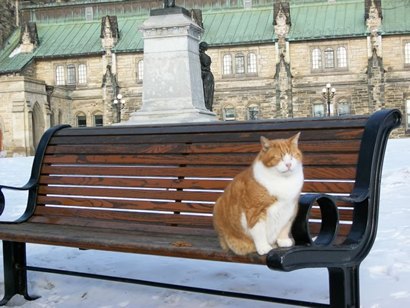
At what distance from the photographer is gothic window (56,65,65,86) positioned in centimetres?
4894

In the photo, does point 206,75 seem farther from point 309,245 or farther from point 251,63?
point 251,63

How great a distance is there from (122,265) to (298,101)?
132 feet

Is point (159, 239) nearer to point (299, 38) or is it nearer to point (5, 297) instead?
point (5, 297)

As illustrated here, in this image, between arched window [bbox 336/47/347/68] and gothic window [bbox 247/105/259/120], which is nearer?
arched window [bbox 336/47/347/68]

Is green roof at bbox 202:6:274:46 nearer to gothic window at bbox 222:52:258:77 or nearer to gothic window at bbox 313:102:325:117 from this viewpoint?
gothic window at bbox 222:52:258:77

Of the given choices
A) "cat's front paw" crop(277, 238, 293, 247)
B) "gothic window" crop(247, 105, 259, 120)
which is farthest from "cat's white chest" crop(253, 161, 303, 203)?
"gothic window" crop(247, 105, 259, 120)

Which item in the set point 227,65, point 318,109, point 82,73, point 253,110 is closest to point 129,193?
point 253,110

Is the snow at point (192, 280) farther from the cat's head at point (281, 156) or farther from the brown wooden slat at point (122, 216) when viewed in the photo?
the cat's head at point (281, 156)

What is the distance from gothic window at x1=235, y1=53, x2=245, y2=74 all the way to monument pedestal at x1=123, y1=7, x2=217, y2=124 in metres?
33.4

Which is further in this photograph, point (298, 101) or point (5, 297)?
point (298, 101)

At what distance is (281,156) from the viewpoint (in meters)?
3.11

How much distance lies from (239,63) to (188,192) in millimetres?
42152

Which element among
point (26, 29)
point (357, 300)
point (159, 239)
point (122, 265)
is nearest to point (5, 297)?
point (122, 265)

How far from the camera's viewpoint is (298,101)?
1768 inches
